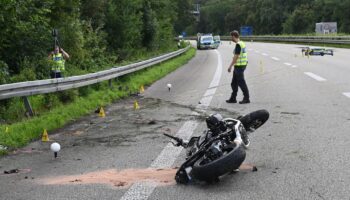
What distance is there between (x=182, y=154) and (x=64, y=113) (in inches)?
160

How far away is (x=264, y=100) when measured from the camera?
11836 mm

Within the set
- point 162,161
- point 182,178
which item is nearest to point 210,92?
point 162,161

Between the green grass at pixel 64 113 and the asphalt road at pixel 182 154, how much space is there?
280mm

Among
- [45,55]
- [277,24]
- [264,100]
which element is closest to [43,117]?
[264,100]

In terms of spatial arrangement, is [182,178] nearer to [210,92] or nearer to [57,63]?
[210,92]

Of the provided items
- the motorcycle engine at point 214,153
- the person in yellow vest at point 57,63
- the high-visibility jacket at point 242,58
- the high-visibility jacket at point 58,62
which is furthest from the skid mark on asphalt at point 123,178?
the high-visibility jacket at point 58,62

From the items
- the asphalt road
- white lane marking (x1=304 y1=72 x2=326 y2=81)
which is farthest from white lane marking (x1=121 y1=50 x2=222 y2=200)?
white lane marking (x1=304 y1=72 x2=326 y2=81)

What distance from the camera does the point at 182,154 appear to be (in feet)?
21.0

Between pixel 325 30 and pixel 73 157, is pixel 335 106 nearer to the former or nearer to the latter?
pixel 73 157

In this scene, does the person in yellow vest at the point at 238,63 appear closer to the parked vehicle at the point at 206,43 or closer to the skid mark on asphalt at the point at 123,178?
the skid mark on asphalt at the point at 123,178

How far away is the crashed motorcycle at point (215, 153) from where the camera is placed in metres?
4.90

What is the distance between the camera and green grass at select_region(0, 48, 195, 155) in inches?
305

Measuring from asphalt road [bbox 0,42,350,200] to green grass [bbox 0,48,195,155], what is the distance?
280mm

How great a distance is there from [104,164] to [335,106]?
19.3ft
